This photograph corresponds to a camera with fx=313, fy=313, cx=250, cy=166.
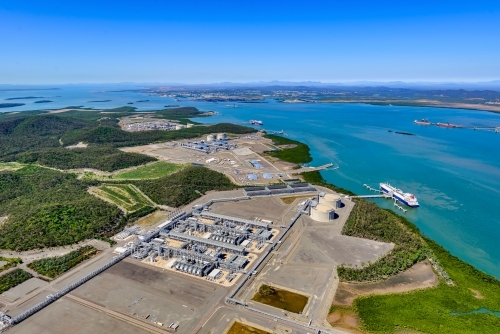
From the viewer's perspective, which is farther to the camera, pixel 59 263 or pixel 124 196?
pixel 124 196

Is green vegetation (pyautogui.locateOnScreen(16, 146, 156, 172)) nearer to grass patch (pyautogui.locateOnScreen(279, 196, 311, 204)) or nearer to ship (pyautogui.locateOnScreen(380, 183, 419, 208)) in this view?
grass patch (pyautogui.locateOnScreen(279, 196, 311, 204))

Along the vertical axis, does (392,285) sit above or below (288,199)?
below

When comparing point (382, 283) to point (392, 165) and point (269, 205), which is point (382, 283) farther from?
point (392, 165)

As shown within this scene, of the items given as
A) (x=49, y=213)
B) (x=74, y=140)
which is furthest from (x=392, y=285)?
(x=74, y=140)

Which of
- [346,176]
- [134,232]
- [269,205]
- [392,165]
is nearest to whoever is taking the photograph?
[134,232]

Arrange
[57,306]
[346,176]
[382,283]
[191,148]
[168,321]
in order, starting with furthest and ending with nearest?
1. [191,148]
2. [346,176]
3. [382,283]
4. [57,306]
5. [168,321]

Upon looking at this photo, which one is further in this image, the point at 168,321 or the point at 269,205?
the point at 269,205

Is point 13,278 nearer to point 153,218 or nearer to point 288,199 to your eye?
point 153,218

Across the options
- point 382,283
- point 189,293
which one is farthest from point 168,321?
point 382,283

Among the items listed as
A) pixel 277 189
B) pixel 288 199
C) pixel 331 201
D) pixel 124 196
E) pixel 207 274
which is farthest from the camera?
pixel 277 189
